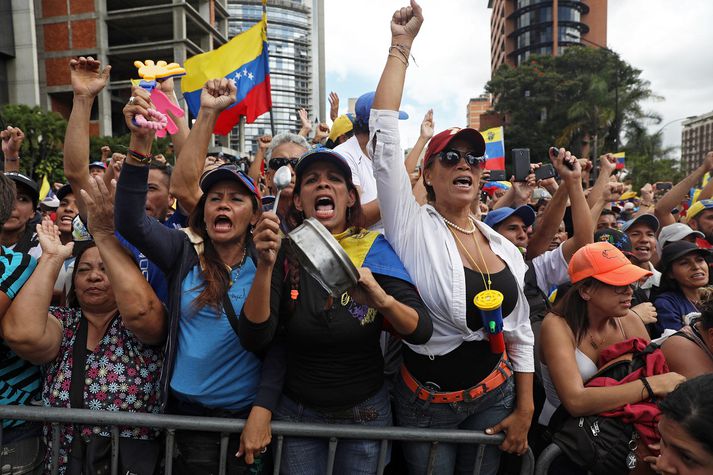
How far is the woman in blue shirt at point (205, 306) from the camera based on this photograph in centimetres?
199

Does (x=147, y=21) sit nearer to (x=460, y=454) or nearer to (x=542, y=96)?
(x=542, y=96)

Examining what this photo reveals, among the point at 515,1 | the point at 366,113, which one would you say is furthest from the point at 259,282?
the point at 515,1

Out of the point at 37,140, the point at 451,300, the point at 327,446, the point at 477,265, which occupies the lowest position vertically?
the point at 327,446

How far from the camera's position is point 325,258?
1574mm

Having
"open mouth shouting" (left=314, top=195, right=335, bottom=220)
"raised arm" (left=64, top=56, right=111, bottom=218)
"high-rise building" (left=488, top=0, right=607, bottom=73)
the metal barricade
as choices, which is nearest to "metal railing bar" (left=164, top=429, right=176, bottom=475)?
"open mouth shouting" (left=314, top=195, right=335, bottom=220)

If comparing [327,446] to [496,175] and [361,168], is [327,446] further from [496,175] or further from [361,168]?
[496,175]

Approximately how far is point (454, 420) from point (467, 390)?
17 cm

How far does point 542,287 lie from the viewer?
3273mm

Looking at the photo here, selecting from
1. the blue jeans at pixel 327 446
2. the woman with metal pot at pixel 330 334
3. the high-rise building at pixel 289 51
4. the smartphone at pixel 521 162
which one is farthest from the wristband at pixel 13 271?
the high-rise building at pixel 289 51

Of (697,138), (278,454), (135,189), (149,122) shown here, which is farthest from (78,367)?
(697,138)

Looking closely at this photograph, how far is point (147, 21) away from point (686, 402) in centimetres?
4601

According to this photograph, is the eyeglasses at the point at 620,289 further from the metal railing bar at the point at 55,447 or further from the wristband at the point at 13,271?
the wristband at the point at 13,271

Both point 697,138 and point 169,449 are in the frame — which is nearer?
point 169,449

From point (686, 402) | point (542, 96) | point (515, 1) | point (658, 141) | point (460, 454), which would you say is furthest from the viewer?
point (515, 1)
